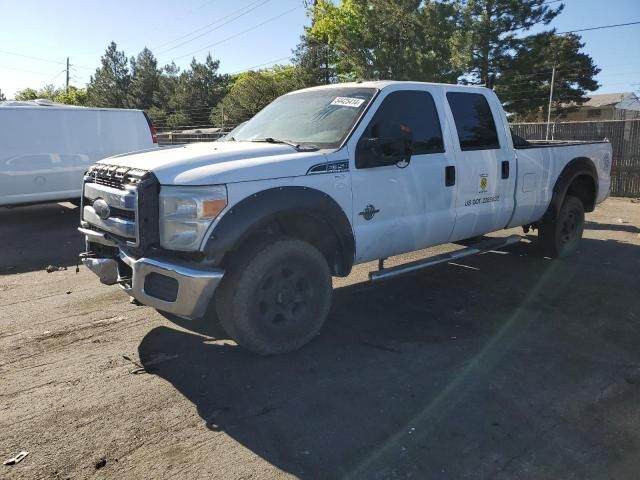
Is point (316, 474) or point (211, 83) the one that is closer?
point (316, 474)

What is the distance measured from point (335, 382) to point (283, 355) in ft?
1.84

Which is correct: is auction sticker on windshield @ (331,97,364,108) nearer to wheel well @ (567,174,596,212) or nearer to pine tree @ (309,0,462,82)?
wheel well @ (567,174,596,212)

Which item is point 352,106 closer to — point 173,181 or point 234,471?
point 173,181

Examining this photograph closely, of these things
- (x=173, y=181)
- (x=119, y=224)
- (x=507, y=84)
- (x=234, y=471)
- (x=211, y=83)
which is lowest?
(x=234, y=471)

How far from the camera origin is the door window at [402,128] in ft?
14.0

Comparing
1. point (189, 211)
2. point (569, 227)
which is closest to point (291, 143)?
point (189, 211)

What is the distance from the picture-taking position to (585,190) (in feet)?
24.2

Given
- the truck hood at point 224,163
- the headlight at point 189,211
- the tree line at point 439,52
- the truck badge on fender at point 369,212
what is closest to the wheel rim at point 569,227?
the truck badge on fender at point 369,212

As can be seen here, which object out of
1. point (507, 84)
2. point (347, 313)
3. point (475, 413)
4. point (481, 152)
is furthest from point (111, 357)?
point (507, 84)

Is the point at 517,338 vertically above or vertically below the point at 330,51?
below

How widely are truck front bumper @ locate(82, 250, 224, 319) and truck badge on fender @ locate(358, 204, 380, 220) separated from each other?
1380 mm

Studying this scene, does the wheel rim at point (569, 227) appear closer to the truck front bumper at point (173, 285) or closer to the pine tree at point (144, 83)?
the truck front bumper at point (173, 285)

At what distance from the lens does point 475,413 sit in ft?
10.6

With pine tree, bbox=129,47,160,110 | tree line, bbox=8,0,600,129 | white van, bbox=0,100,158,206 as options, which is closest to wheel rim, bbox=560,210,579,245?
white van, bbox=0,100,158,206
